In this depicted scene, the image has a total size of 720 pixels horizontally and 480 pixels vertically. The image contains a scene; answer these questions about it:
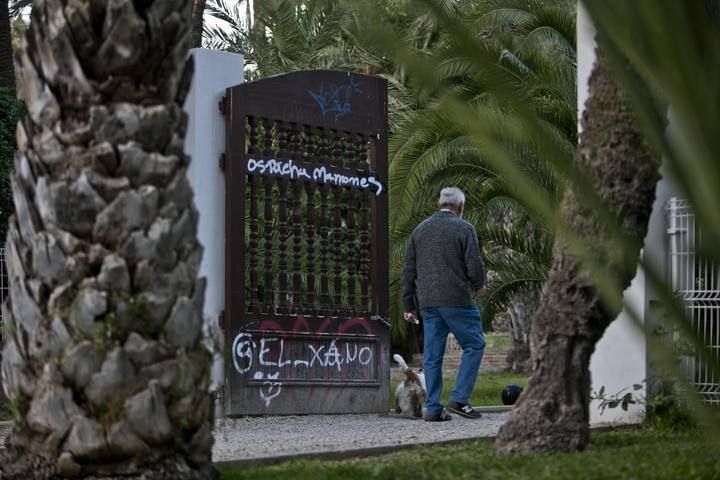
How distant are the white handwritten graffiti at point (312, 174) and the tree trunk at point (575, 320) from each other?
4839mm

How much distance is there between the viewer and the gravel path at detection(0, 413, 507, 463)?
7.68 m

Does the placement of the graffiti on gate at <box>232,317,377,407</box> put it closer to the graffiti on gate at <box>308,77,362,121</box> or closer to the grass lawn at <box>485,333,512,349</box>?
the graffiti on gate at <box>308,77,362,121</box>

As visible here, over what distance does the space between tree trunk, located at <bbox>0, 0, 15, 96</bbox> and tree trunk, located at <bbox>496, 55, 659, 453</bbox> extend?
9.63 meters

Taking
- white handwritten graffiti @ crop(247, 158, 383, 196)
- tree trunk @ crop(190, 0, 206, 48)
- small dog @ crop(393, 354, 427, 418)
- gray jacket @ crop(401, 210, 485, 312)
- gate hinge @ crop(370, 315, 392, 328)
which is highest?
tree trunk @ crop(190, 0, 206, 48)

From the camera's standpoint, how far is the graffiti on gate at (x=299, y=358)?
36.0 feet

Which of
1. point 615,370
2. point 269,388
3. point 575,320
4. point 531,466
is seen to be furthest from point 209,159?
point 531,466

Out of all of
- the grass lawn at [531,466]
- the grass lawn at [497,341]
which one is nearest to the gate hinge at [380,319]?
the grass lawn at [531,466]

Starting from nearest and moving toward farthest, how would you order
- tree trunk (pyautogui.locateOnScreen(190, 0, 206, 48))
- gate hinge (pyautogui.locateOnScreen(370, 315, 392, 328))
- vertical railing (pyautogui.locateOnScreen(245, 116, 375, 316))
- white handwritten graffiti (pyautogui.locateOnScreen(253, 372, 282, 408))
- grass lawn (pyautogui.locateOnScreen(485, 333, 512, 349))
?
white handwritten graffiti (pyautogui.locateOnScreen(253, 372, 282, 408))
vertical railing (pyautogui.locateOnScreen(245, 116, 375, 316))
gate hinge (pyautogui.locateOnScreen(370, 315, 392, 328))
tree trunk (pyautogui.locateOnScreen(190, 0, 206, 48))
grass lawn (pyautogui.locateOnScreen(485, 333, 512, 349))

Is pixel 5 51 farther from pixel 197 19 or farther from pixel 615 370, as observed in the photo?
pixel 615 370

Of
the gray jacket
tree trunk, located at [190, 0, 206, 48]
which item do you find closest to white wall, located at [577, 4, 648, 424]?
the gray jacket

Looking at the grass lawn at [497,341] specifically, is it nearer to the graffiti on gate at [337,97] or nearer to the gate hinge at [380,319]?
the gate hinge at [380,319]

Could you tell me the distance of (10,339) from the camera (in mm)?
5238

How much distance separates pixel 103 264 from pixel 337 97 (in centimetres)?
722

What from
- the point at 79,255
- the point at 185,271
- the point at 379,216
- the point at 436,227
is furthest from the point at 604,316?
the point at 379,216
